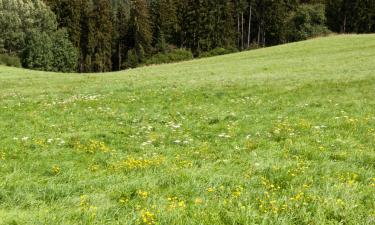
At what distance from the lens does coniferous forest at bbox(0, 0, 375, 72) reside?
103 metres

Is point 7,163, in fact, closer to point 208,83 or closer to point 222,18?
point 208,83

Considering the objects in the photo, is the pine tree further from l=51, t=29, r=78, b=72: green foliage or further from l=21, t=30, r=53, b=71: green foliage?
l=21, t=30, r=53, b=71: green foliage

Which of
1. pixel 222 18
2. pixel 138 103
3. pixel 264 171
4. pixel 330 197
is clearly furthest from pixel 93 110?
pixel 222 18

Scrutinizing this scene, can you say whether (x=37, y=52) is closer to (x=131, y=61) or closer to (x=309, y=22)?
(x=131, y=61)

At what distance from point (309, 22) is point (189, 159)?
99.5 metres

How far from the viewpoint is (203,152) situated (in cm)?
1249

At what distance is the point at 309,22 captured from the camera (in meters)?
103

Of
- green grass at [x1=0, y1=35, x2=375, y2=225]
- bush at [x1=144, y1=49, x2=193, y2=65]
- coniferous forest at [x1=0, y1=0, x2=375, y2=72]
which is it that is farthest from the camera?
coniferous forest at [x1=0, y1=0, x2=375, y2=72]

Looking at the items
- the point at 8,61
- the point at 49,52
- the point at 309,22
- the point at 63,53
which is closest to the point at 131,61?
the point at 63,53

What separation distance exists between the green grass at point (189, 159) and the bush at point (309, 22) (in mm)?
81357

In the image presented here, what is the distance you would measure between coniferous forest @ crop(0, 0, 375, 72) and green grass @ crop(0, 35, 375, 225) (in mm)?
80283

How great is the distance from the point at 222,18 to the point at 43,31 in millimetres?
52167

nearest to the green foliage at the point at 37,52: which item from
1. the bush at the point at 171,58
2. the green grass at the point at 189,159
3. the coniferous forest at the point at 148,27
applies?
the coniferous forest at the point at 148,27

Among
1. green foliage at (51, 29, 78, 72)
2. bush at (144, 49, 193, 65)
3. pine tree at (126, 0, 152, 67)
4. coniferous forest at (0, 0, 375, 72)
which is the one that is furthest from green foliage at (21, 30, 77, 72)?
bush at (144, 49, 193, 65)
